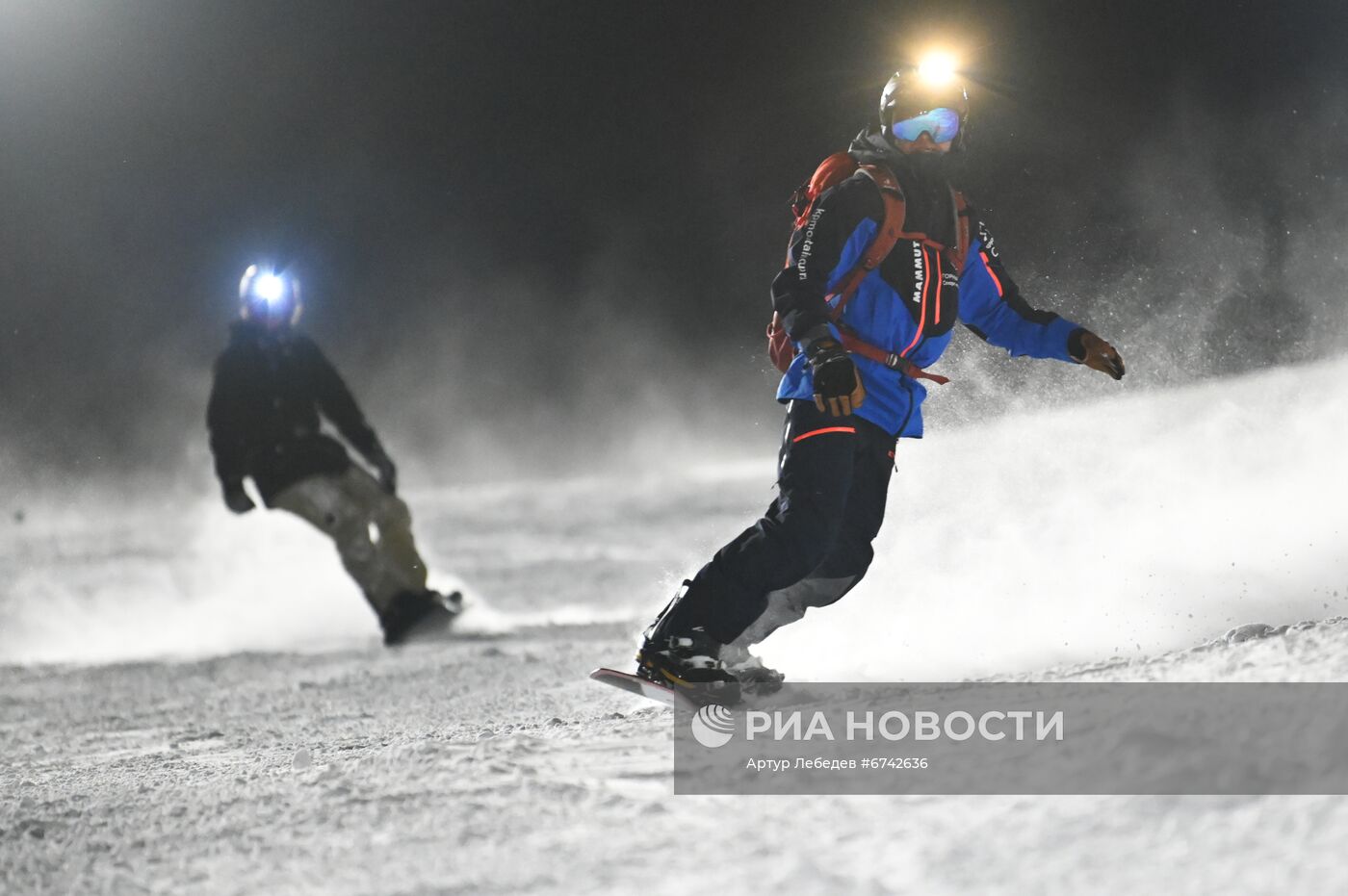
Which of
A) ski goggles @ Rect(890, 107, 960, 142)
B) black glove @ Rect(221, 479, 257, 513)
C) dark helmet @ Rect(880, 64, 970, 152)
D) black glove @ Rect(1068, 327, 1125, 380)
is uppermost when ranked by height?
dark helmet @ Rect(880, 64, 970, 152)

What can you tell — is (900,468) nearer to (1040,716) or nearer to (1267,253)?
(1267,253)

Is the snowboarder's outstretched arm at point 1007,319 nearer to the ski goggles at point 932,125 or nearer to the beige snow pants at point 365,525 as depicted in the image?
the ski goggles at point 932,125

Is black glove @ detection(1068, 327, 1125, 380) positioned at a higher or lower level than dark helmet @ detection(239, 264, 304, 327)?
lower

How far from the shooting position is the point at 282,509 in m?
6.54

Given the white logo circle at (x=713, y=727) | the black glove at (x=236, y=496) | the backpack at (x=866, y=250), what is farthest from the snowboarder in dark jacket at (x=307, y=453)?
Answer: the white logo circle at (x=713, y=727)

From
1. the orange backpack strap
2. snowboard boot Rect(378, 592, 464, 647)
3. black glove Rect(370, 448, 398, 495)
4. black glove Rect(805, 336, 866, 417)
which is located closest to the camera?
black glove Rect(805, 336, 866, 417)

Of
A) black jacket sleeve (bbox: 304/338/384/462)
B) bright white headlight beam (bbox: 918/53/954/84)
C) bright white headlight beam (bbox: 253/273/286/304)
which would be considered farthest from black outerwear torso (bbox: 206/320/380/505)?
bright white headlight beam (bbox: 918/53/954/84)

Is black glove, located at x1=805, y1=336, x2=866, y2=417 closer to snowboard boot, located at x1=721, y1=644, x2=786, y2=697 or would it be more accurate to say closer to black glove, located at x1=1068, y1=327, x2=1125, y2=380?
snowboard boot, located at x1=721, y1=644, x2=786, y2=697

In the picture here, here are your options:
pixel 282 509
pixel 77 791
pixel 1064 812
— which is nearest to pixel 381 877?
pixel 1064 812

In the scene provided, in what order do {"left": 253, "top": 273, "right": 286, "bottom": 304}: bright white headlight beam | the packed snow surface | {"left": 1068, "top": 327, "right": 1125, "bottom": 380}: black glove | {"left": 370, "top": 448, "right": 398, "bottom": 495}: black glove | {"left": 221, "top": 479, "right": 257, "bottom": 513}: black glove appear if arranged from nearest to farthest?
the packed snow surface → {"left": 1068, "top": 327, "right": 1125, "bottom": 380}: black glove → {"left": 221, "top": 479, "right": 257, "bottom": 513}: black glove → {"left": 370, "top": 448, "right": 398, "bottom": 495}: black glove → {"left": 253, "top": 273, "right": 286, "bottom": 304}: bright white headlight beam

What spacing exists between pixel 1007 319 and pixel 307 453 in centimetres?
466

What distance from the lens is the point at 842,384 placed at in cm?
251

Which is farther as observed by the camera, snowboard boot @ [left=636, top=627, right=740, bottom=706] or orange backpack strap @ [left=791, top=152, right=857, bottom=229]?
orange backpack strap @ [left=791, top=152, right=857, bottom=229]

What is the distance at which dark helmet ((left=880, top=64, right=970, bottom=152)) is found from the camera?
9.27 feet
